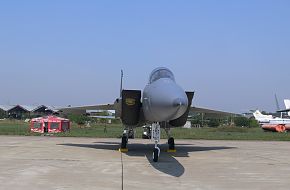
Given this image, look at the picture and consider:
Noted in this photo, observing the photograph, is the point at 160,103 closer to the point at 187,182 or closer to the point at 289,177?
the point at 187,182

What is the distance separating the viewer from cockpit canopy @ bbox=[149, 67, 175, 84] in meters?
12.6

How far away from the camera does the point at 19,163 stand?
10.3 metres

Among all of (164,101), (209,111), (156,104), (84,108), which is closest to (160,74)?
(156,104)

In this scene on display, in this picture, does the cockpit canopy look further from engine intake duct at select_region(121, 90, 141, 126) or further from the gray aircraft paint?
engine intake duct at select_region(121, 90, 141, 126)

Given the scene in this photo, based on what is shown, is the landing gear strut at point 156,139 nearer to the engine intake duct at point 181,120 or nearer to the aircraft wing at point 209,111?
the engine intake duct at point 181,120

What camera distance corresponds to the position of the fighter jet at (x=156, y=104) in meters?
9.87

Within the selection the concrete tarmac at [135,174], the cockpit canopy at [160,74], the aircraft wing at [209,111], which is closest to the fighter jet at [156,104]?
the cockpit canopy at [160,74]

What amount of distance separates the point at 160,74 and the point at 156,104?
99.4 inches

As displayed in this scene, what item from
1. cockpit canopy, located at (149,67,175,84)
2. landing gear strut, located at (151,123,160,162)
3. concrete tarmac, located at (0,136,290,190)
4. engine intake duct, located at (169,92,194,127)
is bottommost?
concrete tarmac, located at (0,136,290,190)

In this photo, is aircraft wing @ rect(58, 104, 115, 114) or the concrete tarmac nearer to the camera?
the concrete tarmac

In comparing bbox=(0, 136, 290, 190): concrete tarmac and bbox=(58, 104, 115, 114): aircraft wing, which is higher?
bbox=(58, 104, 115, 114): aircraft wing

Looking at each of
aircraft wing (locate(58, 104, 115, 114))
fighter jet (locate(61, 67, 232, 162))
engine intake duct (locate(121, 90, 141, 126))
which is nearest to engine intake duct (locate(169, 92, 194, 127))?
fighter jet (locate(61, 67, 232, 162))

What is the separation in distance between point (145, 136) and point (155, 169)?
16.3m

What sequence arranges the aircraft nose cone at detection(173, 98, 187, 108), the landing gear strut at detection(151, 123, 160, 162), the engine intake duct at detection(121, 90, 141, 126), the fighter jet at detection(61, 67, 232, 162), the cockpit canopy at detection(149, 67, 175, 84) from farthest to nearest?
the engine intake duct at detection(121, 90, 141, 126) < the cockpit canopy at detection(149, 67, 175, 84) < the landing gear strut at detection(151, 123, 160, 162) < the fighter jet at detection(61, 67, 232, 162) < the aircraft nose cone at detection(173, 98, 187, 108)
